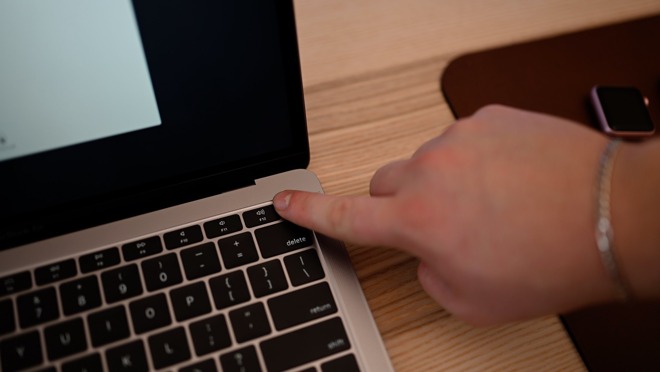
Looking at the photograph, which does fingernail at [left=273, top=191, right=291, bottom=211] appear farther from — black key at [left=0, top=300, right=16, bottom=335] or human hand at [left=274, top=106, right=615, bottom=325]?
black key at [left=0, top=300, right=16, bottom=335]

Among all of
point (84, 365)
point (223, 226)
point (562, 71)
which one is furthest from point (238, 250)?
point (562, 71)

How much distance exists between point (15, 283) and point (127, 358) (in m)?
0.11

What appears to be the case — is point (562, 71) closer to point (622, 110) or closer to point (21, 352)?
point (622, 110)

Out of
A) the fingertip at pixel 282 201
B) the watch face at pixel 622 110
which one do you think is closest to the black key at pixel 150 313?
the fingertip at pixel 282 201

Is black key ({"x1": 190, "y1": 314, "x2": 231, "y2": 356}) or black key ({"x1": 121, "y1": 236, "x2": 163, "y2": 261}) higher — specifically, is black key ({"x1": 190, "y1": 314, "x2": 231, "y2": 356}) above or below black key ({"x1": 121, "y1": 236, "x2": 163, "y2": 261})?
below

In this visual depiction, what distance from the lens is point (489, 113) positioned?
1.34ft

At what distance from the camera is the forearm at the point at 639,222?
1.07ft

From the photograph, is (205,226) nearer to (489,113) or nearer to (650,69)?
(489,113)

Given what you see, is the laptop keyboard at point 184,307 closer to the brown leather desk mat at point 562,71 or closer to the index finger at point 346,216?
the index finger at point 346,216

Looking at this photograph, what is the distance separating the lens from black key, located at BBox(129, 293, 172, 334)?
37 centimetres

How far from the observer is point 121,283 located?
0.39 metres

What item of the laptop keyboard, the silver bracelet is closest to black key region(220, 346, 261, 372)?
the laptop keyboard

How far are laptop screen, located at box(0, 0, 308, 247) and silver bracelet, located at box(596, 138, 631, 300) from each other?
0.22 meters

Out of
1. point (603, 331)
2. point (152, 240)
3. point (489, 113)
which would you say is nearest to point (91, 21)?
point (152, 240)
